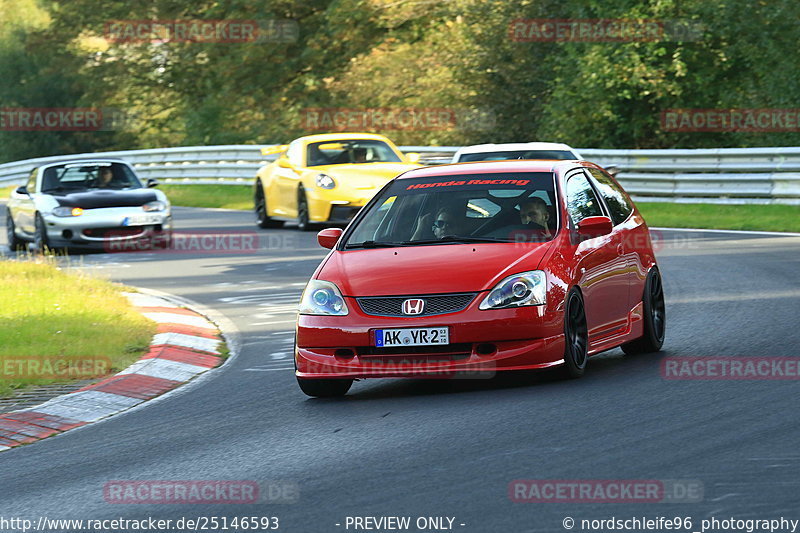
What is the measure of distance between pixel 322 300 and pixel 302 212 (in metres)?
14.2

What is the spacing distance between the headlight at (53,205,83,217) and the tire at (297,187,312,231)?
3.69 m

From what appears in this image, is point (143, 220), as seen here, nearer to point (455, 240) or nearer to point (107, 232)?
point (107, 232)

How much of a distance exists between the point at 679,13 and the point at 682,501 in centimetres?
2781

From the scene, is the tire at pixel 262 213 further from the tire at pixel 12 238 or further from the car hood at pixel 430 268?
the car hood at pixel 430 268

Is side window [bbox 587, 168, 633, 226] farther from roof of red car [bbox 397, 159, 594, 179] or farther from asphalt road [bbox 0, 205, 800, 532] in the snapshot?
asphalt road [bbox 0, 205, 800, 532]

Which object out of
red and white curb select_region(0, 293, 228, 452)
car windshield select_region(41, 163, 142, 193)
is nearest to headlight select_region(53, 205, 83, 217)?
car windshield select_region(41, 163, 142, 193)

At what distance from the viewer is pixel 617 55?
3231 cm

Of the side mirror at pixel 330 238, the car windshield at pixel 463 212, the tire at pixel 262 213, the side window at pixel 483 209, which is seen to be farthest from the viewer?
the tire at pixel 262 213

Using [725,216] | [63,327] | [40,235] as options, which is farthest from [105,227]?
[725,216]

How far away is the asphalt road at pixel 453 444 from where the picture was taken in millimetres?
6070

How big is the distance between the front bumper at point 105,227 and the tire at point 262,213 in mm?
3251

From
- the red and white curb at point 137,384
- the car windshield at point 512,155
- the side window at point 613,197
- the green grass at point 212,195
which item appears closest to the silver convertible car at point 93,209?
the car windshield at point 512,155

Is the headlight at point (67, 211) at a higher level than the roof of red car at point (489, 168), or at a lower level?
lower

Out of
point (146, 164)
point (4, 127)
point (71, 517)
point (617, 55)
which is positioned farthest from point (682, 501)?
point (4, 127)
